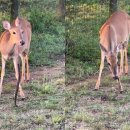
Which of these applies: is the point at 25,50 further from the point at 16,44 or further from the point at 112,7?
the point at 112,7

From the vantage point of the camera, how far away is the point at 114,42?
3637 millimetres

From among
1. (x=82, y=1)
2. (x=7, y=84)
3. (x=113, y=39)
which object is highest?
(x=82, y=1)

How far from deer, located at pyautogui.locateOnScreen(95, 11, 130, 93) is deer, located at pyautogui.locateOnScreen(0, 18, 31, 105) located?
510 mm

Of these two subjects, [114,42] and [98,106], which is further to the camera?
[114,42]

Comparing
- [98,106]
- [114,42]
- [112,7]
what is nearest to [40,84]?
[98,106]

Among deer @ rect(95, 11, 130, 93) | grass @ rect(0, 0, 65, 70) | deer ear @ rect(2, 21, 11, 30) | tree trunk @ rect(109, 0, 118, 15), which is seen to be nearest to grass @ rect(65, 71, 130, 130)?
deer @ rect(95, 11, 130, 93)

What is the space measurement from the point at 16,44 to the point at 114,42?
682 mm

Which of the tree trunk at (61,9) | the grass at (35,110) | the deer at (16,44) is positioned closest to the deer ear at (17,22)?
the deer at (16,44)

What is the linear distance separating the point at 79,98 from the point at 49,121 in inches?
10.0

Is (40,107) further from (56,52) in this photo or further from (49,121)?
(56,52)

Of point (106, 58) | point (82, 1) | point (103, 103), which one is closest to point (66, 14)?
point (82, 1)

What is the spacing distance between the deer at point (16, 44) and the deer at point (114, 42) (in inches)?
20.1

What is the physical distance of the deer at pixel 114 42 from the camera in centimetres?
352

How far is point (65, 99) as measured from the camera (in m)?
3.44
